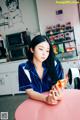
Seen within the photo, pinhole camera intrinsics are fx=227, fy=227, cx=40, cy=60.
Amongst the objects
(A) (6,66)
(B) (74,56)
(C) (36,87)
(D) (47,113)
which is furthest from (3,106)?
(D) (47,113)

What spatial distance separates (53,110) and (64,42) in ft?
10.1

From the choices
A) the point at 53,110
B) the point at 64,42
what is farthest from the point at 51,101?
the point at 64,42

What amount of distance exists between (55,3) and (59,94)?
10.4ft

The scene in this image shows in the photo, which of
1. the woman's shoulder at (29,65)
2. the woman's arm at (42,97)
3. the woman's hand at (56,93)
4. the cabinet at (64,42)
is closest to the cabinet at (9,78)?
the cabinet at (64,42)

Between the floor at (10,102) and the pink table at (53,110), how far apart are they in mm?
2089

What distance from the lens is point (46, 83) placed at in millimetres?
1117

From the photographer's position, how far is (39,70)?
3.62 ft

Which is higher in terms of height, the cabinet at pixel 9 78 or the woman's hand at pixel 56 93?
the woman's hand at pixel 56 93

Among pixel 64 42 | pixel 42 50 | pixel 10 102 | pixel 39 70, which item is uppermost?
pixel 42 50

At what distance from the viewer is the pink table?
0.83m

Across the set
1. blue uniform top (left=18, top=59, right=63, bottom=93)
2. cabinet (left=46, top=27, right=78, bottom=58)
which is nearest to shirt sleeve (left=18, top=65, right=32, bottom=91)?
blue uniform top (left=18, top=59, right=63, bottom=93)

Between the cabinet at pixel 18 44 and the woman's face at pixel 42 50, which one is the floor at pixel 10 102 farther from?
the woman's face at pixel 42 50

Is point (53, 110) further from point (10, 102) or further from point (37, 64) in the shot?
point (10, 102)

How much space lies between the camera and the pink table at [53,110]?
2.71ft
